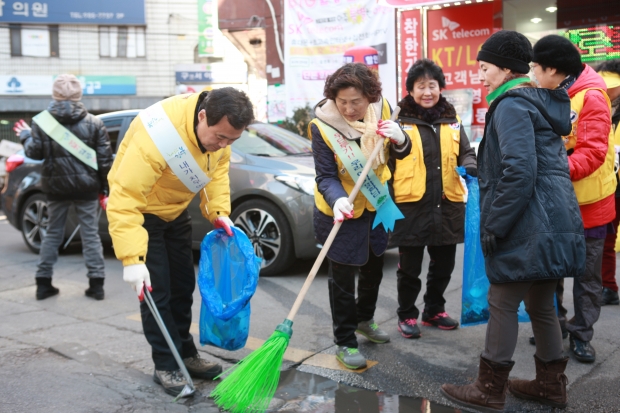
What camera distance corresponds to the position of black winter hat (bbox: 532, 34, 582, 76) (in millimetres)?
3303

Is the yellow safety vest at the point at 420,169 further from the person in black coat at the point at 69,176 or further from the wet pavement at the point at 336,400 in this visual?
the person in black coat at the point at 69,176

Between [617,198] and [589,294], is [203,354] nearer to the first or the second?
[589,294]

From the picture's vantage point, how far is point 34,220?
713 centimetres

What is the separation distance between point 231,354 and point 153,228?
105 cm

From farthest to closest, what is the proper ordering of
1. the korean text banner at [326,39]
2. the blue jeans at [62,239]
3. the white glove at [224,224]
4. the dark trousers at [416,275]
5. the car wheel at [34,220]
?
1. the korean text banner at [326,39]
2. the car wheel at [34,220]
3. the blue jeans at [62,239]
4. the dark trousers at [416,275]
5. the white glove at [224,224]

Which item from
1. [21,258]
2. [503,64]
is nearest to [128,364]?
[503,64]

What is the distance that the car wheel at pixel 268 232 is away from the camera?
225 inches

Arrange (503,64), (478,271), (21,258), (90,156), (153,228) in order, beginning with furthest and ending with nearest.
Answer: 1. (21,258)
2. (90,156)
3. (478,271)
4. (153,228)
5. (503,64)

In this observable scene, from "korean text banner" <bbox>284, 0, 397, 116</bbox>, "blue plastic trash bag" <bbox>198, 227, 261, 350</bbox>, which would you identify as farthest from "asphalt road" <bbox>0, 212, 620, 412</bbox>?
"korean text banner" <bbox>284, 0, 397, 116</bbox>

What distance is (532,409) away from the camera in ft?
9.90

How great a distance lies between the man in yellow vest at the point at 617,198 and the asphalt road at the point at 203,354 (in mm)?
127

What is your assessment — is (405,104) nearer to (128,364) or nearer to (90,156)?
(128,364)

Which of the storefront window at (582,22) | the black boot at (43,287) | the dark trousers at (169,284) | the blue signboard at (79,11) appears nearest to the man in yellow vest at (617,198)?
the dark trousers at (169,284)

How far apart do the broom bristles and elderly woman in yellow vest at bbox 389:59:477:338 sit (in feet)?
4.30
